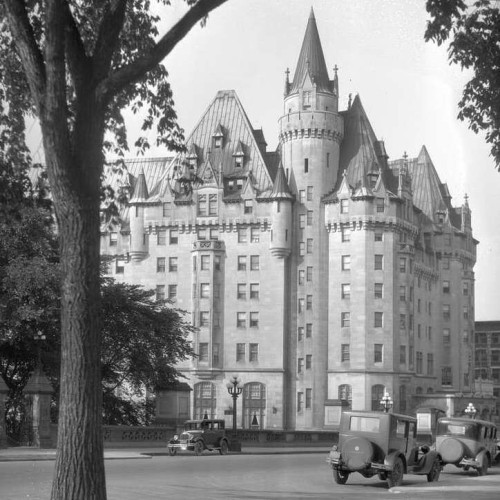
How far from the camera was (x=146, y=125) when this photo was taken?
15750 millimetres

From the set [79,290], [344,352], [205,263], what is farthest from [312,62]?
[79,290]

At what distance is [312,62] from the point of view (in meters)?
101

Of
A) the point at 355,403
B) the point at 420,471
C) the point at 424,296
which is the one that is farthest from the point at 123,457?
the point at 424,296

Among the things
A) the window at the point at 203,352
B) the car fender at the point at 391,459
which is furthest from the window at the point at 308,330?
the car fender at the point at 391,459

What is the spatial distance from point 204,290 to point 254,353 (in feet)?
23.9

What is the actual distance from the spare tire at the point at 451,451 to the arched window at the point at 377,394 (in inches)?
2531

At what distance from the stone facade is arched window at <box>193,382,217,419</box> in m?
0.11

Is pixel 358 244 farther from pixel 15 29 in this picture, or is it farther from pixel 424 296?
pixel 15 29

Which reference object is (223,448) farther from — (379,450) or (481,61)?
(481,61)

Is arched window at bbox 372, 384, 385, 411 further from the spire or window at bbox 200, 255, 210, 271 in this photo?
the spire

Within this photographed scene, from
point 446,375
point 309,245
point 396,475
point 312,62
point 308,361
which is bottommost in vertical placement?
point 396,475

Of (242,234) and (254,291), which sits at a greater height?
(242,234)

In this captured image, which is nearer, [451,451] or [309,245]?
[451,451]

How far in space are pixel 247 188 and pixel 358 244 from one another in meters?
11.7
